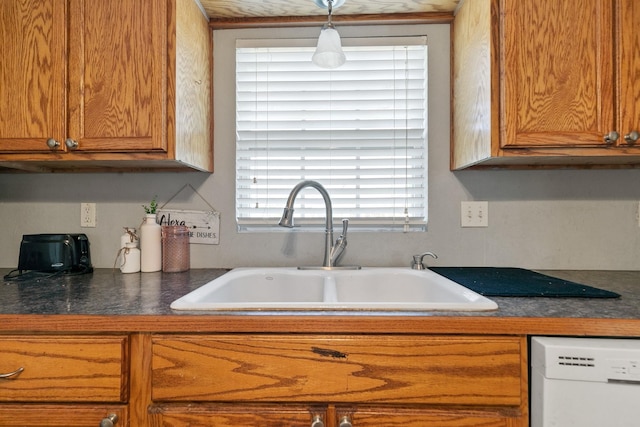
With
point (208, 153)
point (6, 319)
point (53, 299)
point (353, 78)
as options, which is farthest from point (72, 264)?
point (353, 78)

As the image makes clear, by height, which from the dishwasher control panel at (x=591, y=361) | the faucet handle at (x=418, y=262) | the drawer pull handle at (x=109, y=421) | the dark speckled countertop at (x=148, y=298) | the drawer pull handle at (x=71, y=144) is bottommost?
the drawer pull handle at (x=109, y=421)

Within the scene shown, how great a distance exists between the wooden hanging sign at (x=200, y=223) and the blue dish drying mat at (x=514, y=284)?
96cm

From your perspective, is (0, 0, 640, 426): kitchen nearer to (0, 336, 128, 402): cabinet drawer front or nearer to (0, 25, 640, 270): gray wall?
(0, 25, 640, 270): gray wall

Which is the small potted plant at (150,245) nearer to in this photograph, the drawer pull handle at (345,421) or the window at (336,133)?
the window at (336,133)

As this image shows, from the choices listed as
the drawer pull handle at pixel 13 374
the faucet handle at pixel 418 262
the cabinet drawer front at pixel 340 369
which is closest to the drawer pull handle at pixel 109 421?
the cabinet drawer front at pixel 340 369

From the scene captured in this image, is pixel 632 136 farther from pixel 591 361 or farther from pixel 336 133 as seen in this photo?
pixel 336 133

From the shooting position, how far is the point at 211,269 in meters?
1.48

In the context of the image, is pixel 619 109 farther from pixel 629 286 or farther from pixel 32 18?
pixel 32 18

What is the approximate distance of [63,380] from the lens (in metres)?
0.80

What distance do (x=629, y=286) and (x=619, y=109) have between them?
59 centimetres

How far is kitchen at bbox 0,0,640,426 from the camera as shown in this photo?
1434 millimetres

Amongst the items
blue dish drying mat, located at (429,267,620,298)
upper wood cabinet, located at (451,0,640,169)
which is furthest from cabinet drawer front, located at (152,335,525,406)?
upper wood cabinet, located at (451,0,640,169)

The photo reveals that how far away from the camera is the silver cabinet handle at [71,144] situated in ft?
3.81

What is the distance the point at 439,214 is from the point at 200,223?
1.07m
